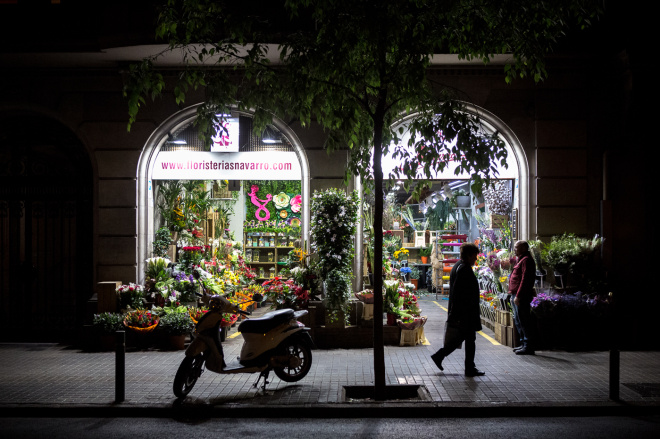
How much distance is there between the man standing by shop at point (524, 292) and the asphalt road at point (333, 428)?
3.10m

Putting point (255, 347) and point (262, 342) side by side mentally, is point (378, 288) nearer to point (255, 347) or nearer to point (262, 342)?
point (262, 342)

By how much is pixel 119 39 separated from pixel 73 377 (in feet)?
21.8

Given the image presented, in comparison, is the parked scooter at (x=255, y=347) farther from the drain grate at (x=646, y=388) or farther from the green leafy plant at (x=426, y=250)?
the green leafy plant at (x=426, y=250)

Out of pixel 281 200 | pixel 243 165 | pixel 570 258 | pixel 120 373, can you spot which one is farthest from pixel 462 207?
pixel 120 373

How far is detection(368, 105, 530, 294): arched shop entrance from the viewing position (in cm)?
1159

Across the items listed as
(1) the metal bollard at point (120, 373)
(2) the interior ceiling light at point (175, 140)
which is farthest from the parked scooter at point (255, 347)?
(2) the interior ceiling light at point (175, 140)

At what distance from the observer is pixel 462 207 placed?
60.3 ft

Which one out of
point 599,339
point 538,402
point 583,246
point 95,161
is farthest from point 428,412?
point 95,161

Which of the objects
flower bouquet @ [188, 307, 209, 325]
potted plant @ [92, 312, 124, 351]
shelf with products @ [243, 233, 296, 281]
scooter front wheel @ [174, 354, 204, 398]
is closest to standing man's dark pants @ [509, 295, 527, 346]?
scooter front wheel @ [174, 354, 204, 398]

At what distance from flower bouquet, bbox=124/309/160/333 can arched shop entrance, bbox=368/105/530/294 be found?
558cm

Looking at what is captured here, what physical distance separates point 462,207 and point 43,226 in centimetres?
1285

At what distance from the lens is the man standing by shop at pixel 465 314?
26.7 ft

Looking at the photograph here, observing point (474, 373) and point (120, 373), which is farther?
point (474, 373)

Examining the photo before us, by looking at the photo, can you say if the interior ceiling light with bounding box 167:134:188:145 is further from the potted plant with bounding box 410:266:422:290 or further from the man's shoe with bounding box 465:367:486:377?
the potted plant with bounding box 410:266:422:290
